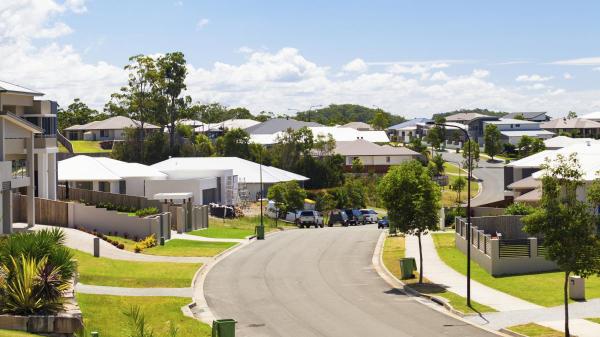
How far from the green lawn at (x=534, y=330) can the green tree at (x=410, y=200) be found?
12.4 metres

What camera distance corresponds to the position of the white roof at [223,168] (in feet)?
309

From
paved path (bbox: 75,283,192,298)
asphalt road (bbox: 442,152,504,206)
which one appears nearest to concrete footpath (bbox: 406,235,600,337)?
paved path (bbox: 75,283,192,298)

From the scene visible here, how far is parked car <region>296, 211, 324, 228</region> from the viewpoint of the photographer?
270 feet

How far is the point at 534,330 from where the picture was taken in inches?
1186

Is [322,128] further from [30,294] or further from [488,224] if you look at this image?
[30,294]

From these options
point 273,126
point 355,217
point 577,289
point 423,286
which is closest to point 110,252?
point 423,286

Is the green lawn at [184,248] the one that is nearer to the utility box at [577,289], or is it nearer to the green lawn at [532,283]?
the green lawn at [532,283]

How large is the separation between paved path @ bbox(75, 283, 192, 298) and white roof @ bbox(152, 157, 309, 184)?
2071 inches

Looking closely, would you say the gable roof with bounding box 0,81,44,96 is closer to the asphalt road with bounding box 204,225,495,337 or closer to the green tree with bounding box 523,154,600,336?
the asphalt road with bounding box 204,225,495,337

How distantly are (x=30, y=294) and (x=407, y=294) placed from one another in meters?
19.2

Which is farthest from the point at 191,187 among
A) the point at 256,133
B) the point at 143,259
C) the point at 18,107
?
the point at 256,133

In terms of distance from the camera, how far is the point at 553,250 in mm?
29391

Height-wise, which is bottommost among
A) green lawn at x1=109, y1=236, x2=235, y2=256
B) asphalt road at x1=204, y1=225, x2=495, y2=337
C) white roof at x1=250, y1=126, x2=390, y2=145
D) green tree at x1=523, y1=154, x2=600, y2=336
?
asphalt road at x1=204, y1=225, x2=495, y2=337

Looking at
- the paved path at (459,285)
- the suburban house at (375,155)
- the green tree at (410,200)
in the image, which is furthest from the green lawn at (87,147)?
the green tree at (410,200)
